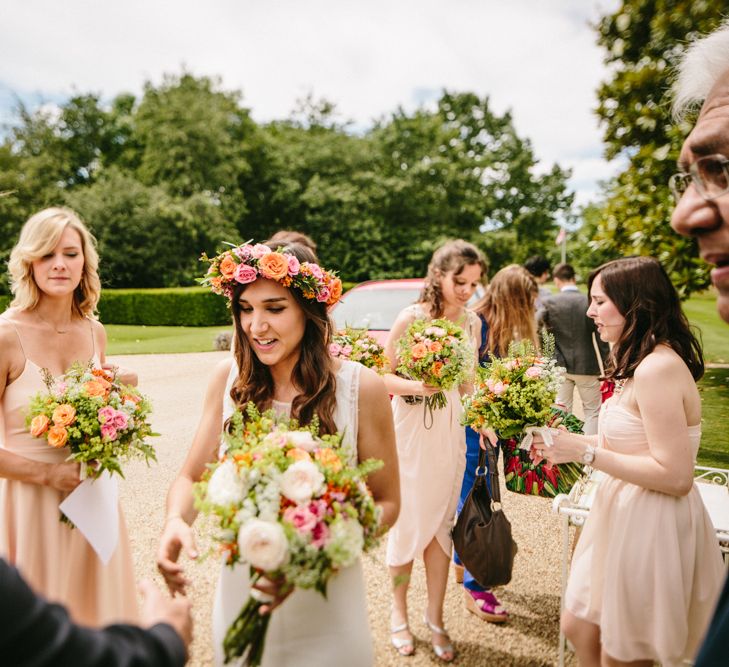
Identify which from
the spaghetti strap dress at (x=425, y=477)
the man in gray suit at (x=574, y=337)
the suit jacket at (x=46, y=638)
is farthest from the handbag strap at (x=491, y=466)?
the man in gray suit at (x=574, y=337)

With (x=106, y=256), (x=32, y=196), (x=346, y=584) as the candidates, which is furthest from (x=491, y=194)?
(x=346, y=584)

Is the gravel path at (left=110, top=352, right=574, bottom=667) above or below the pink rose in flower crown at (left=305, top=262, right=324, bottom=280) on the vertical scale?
below

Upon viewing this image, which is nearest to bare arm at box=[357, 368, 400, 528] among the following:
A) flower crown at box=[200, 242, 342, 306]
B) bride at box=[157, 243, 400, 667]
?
bride at box=[157, 243, 400, 667]

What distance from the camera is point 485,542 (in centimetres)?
333

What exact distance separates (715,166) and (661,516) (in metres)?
1.72

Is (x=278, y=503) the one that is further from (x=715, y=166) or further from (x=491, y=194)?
(x=491, y=194)

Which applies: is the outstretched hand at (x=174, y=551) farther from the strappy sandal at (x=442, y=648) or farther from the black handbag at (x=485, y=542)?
the strappy sandal at (x=442, y=648)

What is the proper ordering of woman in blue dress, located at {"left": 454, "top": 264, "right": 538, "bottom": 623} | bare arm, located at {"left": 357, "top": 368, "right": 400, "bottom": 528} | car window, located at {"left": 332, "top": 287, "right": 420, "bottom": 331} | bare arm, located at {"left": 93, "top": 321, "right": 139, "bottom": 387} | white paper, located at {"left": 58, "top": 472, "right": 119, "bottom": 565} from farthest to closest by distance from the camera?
car window, located at {"left": 332, "top": 287, "right": 420, "bottom": 331} < woman in blue dress, located at {"left": 454, "top": 264, "right": 538, "bottom": 623} < bare arm, located at {"left": 93, "top": 321, "right": 139, "bottom": 387} < white paper, located at {"left": 58, "top": 472, "right": 119, "bottom": 565} < bare arm, located at {"left": 357, "top": 368, "right": 400, "bottom": 528}

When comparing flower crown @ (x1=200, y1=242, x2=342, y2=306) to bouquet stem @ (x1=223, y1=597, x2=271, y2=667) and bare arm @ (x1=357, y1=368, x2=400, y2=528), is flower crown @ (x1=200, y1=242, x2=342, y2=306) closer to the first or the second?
bare arm @ (x1=357, y1=368, x2=400, y2=528)

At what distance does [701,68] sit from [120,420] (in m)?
2.80

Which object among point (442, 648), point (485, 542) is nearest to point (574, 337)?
point (485, 542)

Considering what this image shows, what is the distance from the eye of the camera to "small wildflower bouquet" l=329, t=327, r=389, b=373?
12.5 ft

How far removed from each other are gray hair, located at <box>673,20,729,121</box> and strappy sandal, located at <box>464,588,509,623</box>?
11.0 ft

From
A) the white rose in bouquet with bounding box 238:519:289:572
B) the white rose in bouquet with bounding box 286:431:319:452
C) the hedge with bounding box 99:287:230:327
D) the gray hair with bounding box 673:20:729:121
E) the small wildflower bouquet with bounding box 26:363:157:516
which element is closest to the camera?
the gray hair with bounding box 673:20:729:121
